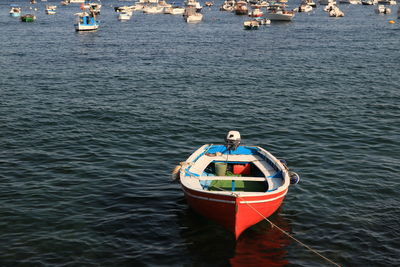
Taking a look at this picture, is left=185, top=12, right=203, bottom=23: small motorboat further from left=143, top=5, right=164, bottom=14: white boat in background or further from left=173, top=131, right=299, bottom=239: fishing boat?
left=173, top=131, right=299, bottom=239: fishing boat

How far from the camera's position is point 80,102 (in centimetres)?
4053

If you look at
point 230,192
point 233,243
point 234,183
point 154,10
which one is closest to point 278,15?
point 154,10

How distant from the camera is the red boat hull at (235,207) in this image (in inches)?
722

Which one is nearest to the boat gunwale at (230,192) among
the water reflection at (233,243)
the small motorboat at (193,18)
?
the water reflection at (233,243)

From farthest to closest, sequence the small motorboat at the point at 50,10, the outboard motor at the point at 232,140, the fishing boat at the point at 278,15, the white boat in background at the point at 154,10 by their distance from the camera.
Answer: the white boat in background at the point at 154,10 < the small motorboat at the point at 50,10 < the fishing boat at the point at 278,15 < the outboard motor at the point at 232,140

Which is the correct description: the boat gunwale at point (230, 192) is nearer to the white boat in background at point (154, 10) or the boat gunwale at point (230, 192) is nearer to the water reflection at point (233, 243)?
the water reflection at point (233, 243)

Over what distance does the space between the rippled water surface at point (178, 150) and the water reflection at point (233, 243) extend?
0.23 ft

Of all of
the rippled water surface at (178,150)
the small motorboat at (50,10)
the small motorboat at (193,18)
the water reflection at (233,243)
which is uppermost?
the small motorboat at (50,10)

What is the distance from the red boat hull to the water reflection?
27.4 inches

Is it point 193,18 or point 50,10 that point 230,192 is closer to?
point 193,18

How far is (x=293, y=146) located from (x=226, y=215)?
43.4 ft

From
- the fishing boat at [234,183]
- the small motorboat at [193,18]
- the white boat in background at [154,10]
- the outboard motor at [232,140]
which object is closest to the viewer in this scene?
the fishing boat at [234,183]

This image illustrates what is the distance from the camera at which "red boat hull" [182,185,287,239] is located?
18.3m

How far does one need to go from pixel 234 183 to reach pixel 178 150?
32.9 ft
